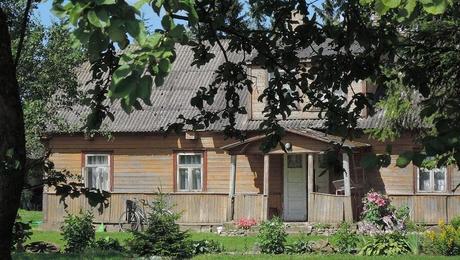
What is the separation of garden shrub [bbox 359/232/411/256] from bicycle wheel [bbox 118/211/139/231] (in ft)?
36.0

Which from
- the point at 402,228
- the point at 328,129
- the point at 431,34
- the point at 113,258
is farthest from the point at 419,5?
the point at 402,228

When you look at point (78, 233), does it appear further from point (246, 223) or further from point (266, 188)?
point (266, 188)

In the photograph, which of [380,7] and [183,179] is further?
[183,179]

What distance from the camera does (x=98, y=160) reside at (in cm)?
2683

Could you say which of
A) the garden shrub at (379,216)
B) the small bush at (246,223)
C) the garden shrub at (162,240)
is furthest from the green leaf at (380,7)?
the small bush at (246,223)

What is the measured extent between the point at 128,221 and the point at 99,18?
22876 mm

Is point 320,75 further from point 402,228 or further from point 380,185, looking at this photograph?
point 380,185

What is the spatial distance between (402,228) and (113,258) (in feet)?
26.2

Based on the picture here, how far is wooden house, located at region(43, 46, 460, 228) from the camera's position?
22.9 m

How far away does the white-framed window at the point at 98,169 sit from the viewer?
1051 inches

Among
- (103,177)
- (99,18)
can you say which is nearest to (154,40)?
(99,18)

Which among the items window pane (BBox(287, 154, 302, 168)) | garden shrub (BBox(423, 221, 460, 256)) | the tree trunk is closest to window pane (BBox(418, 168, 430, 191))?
window pane (BBox(287, 154, 302, 168))

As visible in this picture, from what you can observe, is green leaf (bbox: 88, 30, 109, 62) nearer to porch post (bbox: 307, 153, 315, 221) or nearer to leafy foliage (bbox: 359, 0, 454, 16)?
leafy foliage (bbox: 359, 0, 454, 16)

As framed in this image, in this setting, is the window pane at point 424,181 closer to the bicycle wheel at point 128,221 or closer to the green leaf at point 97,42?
the bicycle wheel at point 128,221
